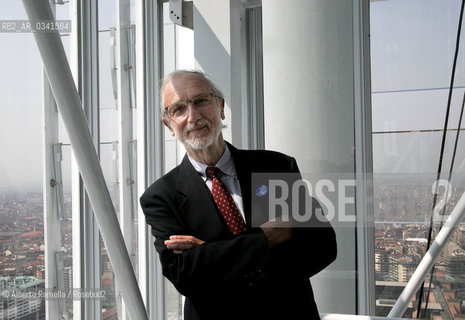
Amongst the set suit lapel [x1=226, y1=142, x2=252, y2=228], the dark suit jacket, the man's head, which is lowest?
the dark suit jacket

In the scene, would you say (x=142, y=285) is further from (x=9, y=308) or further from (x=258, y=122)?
(x=258, y=122)

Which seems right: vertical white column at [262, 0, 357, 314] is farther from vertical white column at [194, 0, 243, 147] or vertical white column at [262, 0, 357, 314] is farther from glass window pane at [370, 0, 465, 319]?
glass window pane at [370, 0, 465, 319]

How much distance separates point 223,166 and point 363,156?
211 centimetres

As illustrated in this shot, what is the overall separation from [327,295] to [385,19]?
2.13 metres

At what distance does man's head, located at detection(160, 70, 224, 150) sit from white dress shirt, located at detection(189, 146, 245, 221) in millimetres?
72

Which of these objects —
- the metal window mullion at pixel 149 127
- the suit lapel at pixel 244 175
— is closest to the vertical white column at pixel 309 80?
the suit lapel at pixel 244 175

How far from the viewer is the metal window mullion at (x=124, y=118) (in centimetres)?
348

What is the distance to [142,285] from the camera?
3879mm

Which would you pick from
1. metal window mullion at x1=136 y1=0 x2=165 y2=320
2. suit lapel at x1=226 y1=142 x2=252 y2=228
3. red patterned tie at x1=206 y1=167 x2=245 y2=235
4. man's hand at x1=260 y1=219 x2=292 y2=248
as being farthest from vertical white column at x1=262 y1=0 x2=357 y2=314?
metal window mullion at x1=136 y1=0 x2=165 y2=320

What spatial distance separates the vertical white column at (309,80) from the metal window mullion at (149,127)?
1.48 meters

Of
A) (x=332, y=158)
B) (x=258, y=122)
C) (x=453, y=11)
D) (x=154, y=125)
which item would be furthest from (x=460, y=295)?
(x=154, y=125)

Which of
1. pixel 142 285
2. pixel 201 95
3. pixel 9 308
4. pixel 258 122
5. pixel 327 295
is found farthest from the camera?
pixel 258 122

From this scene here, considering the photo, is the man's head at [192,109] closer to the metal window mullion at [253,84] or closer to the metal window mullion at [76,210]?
the metal window mullion at [76,210]

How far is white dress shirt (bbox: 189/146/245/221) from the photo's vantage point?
1.65 m
